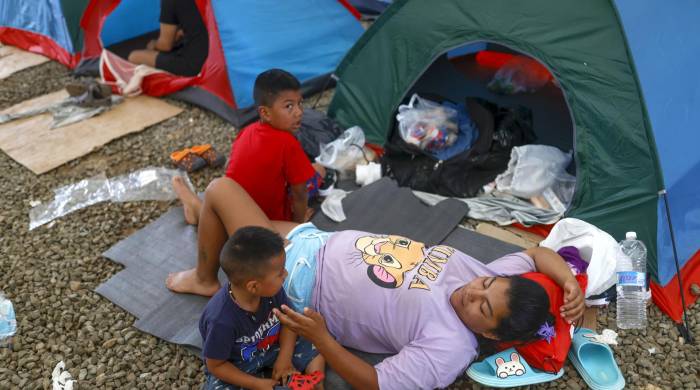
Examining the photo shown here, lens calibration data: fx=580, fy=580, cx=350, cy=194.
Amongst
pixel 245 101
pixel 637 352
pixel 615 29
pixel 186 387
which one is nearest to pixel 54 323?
pixel 186 387

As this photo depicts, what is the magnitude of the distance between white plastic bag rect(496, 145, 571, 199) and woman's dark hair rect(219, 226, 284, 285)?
212cm

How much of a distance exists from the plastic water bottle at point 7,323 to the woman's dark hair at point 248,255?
5.29 feet

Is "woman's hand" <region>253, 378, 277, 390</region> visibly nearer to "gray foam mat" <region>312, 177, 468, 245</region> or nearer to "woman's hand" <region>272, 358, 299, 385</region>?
"woman's hand" <region>272, 358, 299, 385</region>

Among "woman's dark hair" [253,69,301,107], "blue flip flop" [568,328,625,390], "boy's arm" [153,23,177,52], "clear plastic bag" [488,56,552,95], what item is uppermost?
"woman's dark hair" [253,69,301,107]

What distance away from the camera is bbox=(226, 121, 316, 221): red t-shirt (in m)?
3.08

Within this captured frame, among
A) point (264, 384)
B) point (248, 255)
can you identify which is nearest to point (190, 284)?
point (264, 384)

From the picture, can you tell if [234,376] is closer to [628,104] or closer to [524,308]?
[524,308]

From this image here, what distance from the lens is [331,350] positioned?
220cm

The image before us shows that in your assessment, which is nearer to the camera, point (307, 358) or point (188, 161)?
point (307, 358)

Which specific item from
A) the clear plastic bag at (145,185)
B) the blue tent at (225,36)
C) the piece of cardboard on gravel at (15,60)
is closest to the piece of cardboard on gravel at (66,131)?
the blue tent at (225,36)

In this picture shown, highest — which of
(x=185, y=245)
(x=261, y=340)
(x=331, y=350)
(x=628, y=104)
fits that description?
(x=628, y=104)

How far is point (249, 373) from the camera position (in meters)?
2.46

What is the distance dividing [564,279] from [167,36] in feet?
14.0

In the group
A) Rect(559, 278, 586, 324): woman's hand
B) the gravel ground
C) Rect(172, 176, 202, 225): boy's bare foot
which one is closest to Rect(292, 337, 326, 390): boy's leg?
the gravel ground
